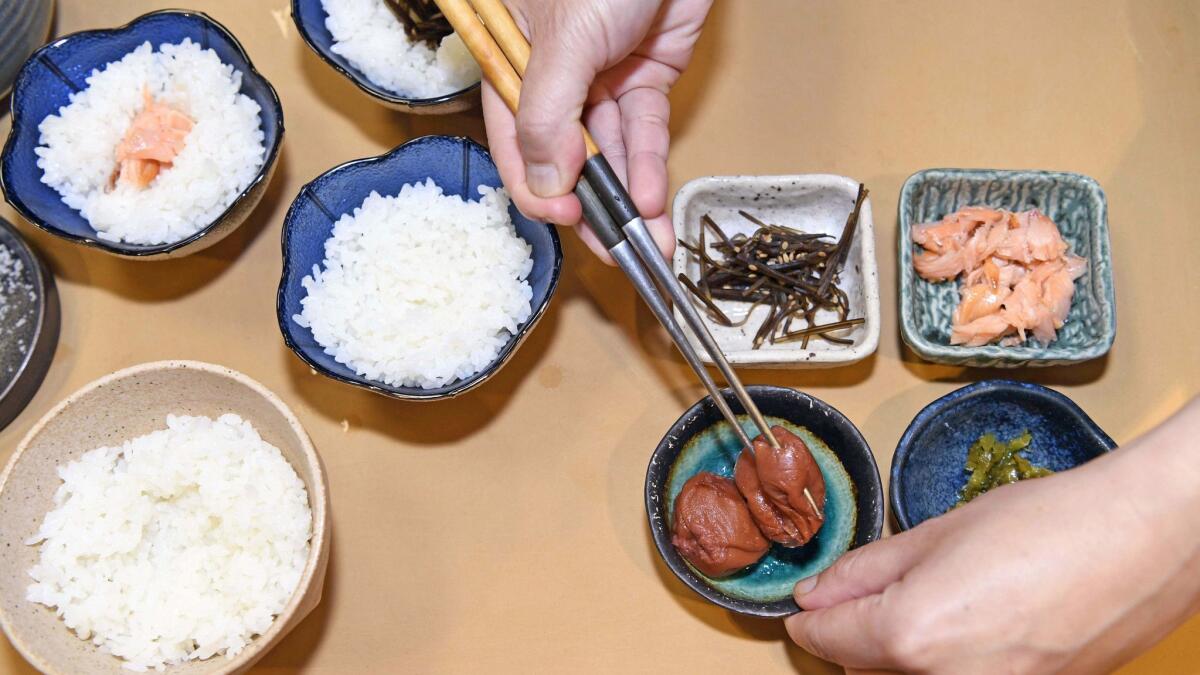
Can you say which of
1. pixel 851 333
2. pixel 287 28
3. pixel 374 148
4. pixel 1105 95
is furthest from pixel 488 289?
pixel 1105 95

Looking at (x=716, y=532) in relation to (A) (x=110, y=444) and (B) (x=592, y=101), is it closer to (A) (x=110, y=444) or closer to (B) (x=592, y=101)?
(B) (x=592, y=101)

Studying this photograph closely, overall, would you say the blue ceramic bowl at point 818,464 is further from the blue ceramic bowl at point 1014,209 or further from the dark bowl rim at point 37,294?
the dark bowl rim at point 37,294

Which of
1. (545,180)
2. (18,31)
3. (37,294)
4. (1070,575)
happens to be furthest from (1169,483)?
(18,31)

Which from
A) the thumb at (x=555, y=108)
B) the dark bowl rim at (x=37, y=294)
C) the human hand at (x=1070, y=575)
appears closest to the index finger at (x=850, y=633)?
the human hand at (x=1070, y=575)

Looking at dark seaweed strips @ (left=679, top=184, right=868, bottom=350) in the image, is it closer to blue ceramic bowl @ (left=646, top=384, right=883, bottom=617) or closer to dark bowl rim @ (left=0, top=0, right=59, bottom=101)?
blue ceramic bowl @ (left=646, top=384, right=883, bottom=617)

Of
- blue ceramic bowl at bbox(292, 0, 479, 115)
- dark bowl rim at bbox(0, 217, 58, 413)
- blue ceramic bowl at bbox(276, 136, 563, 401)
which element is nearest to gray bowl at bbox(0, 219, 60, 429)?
dark bowl rim at bbox(0, 217, 58, 413)
